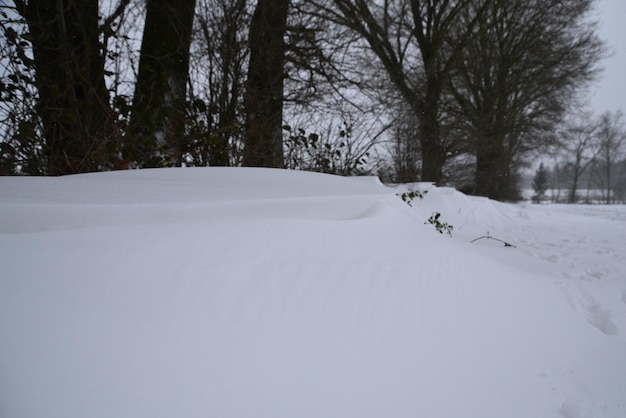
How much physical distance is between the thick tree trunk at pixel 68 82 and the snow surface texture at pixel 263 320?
1.30m

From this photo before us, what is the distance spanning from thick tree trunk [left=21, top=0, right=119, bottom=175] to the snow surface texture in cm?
130

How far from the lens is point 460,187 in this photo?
10547 millimetres

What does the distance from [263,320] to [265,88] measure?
3.75 meters

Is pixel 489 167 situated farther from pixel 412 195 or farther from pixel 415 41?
pixel 412 195

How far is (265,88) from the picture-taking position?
13.7ft

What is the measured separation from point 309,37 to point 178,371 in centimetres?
506

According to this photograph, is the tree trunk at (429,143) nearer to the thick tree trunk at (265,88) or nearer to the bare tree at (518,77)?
the bare tree at (518,77)

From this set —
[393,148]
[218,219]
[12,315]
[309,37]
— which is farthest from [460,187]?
[12,315]

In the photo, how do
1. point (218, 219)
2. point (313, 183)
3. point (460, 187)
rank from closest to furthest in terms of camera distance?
point (218, 219) → point (313, 183) → point (460, 187)

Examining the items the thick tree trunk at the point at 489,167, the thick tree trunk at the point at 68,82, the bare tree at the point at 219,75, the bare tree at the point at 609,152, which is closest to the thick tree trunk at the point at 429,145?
the thick tree trunk at the point at 489,167

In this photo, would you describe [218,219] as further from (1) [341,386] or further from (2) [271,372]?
(1) [341,386]

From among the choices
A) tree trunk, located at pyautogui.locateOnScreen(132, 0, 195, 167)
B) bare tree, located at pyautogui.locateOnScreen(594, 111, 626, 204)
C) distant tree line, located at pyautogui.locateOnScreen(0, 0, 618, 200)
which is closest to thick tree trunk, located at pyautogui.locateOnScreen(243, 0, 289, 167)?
distant tree line, located at pyautogui.locateOnScreen(0, 0, 618, 200)

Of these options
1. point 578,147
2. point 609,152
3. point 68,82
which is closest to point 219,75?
point 68,82

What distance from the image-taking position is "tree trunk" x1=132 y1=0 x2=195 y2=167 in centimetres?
309
